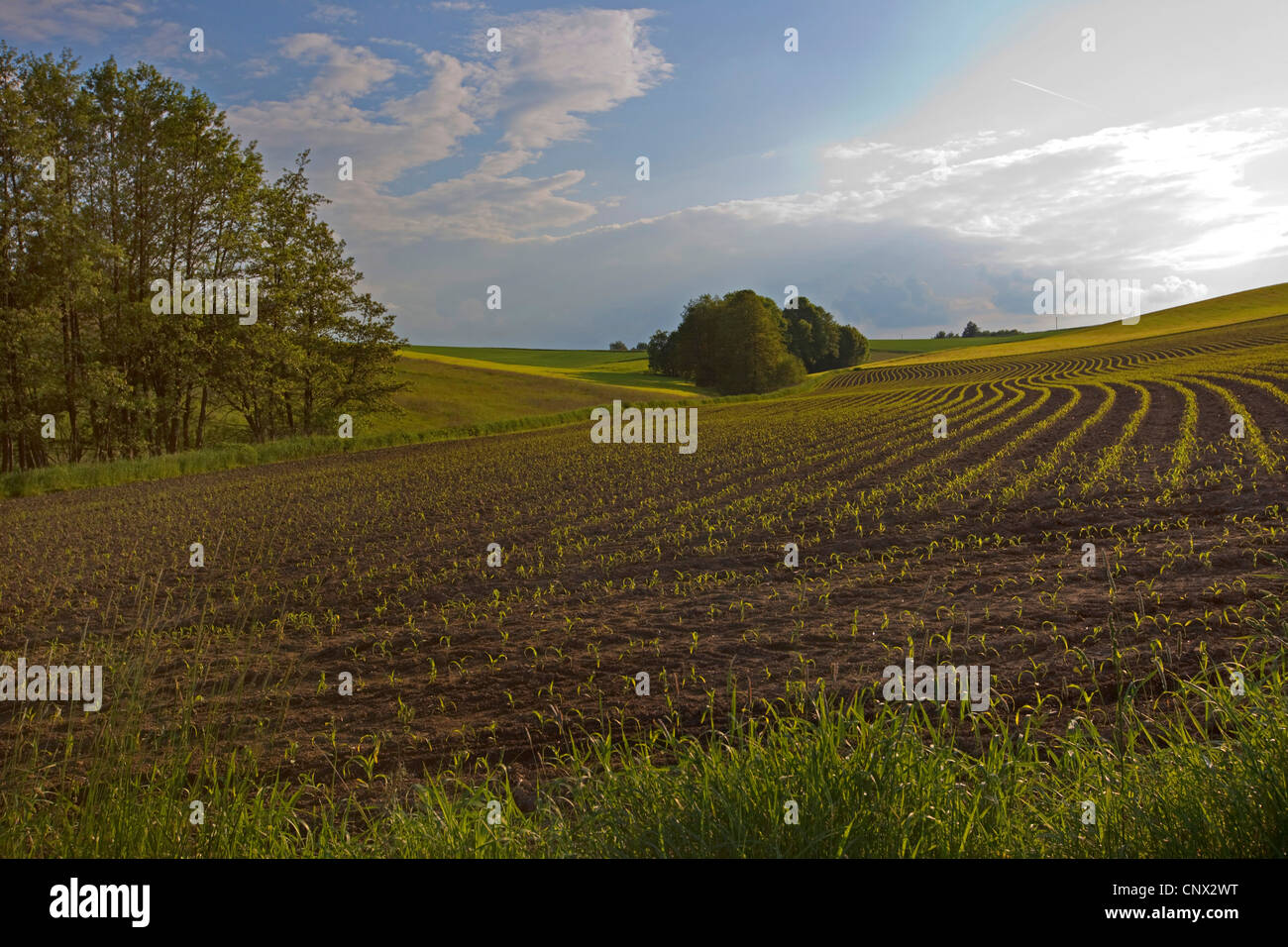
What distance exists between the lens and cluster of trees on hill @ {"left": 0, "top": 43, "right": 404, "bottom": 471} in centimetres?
2827

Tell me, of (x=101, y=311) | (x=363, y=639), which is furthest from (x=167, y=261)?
(x=363, y=639)

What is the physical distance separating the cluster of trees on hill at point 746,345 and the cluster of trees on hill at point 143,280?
41.4 metres

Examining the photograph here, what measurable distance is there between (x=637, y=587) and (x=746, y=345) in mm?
68176

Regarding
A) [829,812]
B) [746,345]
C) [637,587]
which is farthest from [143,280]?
[746,345]

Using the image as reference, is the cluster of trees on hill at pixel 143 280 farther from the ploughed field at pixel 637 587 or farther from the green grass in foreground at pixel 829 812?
the green grass in foreground at pixel 829 812

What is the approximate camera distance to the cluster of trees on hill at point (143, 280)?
28.3 metres

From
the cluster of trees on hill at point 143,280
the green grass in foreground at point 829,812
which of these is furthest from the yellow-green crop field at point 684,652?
the cluster of trees on hill at point 143,280

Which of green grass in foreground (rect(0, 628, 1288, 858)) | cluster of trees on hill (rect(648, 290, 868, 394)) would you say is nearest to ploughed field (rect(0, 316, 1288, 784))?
green grass in foreground (rect(0, 628, 1288, 858))

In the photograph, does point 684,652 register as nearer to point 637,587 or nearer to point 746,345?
point 637,587

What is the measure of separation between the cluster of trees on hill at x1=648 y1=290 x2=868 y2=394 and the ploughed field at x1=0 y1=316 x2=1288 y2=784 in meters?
52.5

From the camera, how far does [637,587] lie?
1036 cm

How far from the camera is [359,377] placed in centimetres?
4312
